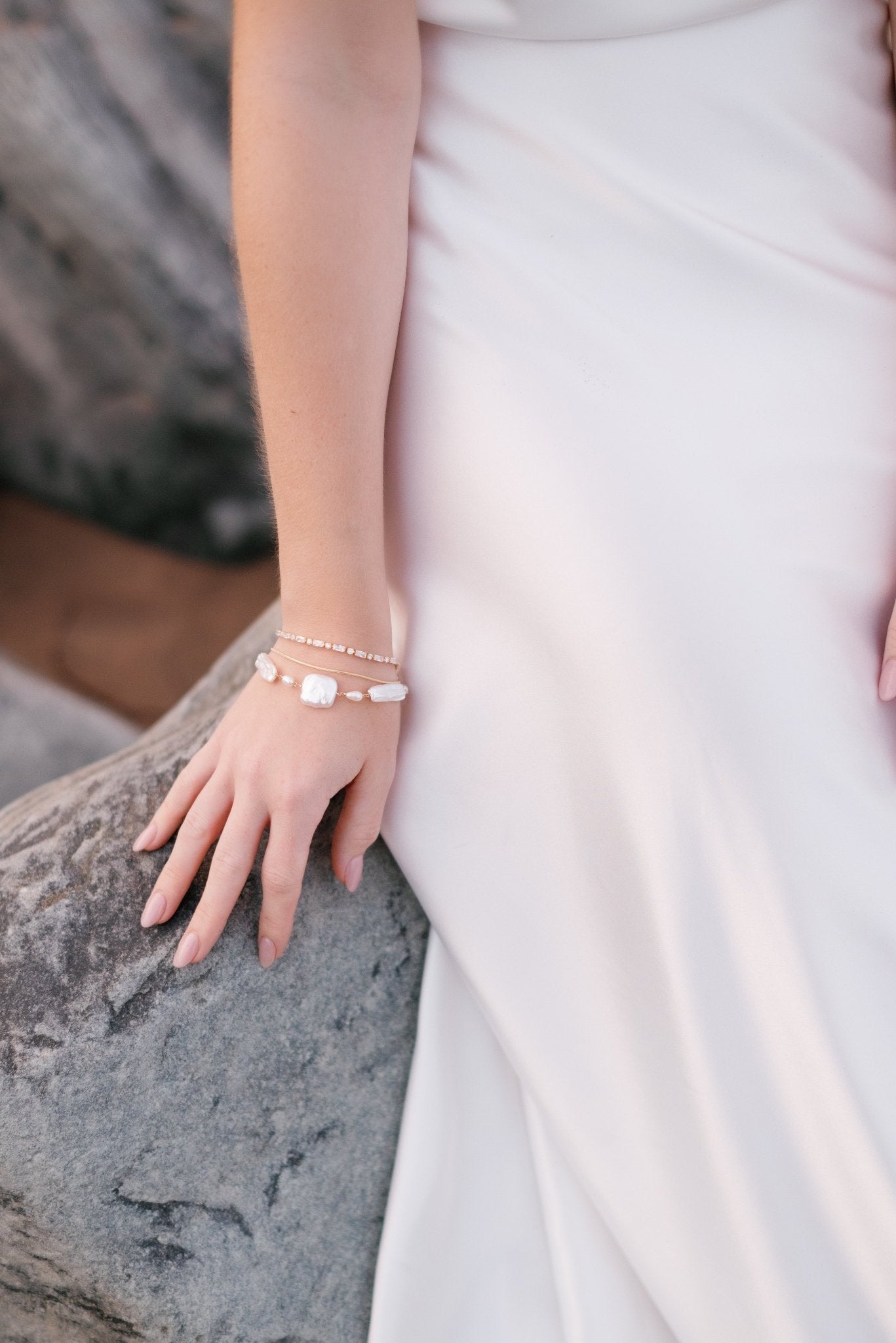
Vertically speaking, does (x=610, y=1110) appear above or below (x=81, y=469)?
below

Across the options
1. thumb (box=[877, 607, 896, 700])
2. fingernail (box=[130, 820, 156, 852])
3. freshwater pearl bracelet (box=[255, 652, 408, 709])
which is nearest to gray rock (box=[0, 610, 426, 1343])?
fingernail (box=[130, 820, 156, 852])

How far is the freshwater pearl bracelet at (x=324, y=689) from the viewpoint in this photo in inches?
31.4

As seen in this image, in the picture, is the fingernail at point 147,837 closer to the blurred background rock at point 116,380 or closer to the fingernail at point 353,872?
the fingernail at point 353,872

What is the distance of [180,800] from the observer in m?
0.84

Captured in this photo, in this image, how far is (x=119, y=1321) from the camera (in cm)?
81

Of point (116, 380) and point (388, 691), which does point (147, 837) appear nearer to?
point (388, 691)

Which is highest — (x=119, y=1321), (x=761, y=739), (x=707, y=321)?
(x=707, y=321)

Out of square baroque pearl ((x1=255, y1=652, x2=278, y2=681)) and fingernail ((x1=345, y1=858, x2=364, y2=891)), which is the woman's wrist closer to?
square baroque pearl ((x1=255, y1=652, x2=278, y2=681))

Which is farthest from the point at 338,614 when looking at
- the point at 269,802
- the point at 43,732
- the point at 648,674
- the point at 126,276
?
the point at 126,276

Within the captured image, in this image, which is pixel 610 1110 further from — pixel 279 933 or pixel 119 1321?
pixel 119 1321

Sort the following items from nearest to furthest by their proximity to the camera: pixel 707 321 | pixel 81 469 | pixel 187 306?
pixel 707 321, pixel 187 306, pixel 81 469

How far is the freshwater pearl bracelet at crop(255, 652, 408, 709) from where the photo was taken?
2.62 ft

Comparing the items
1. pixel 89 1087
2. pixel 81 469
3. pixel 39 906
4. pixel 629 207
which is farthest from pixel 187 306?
pixel 89 1087

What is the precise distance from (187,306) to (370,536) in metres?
1.64
